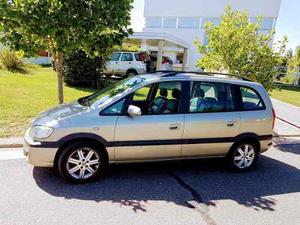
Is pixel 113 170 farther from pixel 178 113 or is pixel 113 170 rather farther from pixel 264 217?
pixel 264 217

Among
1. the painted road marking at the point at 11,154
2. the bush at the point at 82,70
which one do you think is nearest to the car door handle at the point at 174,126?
the painted road marking at the point at 11,154

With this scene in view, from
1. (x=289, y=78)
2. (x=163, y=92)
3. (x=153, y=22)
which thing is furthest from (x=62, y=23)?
(x=153, y=22)

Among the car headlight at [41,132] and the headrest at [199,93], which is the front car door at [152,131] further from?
the car headlight at [41,132]

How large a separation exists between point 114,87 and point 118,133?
4.03 feet

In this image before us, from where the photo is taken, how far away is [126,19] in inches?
245

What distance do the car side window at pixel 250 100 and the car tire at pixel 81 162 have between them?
8.90 ft

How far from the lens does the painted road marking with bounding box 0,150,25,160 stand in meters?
5.33

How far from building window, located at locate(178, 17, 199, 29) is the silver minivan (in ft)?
89.1

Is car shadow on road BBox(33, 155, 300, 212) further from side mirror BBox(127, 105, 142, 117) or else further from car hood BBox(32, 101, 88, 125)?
side mirror BBox(127, 105, 142, 117)

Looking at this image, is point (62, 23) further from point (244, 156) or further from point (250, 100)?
point (244, 156)

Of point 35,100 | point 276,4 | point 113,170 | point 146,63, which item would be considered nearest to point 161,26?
point 276,4

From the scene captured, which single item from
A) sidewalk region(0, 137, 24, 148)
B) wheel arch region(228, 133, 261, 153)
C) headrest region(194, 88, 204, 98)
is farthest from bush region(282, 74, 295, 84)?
sidewalk region(0, 137, 24, 148)

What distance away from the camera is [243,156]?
5.40 meters

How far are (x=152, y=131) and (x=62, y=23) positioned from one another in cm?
276
